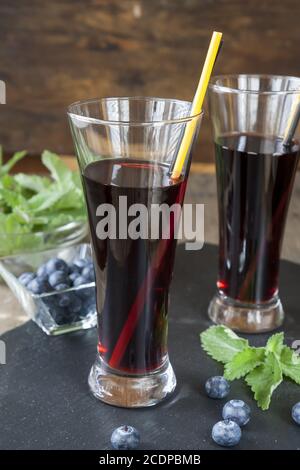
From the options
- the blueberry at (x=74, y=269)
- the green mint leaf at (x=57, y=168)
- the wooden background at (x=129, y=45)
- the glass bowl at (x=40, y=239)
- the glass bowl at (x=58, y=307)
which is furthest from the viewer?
the wooden background at (x=129, y=45)

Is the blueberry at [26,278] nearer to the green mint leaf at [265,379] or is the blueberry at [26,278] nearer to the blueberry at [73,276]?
the blueberry at [73,276]

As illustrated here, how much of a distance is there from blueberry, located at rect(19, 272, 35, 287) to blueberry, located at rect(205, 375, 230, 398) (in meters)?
0.46

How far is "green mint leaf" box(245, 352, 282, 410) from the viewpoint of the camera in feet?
4.18

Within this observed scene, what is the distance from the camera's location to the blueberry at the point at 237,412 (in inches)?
47.8

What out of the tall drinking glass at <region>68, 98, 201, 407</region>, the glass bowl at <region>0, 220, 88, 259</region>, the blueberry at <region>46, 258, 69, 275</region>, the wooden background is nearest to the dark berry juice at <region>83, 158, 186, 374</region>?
the tall drinking glass at <region>68, 98, 201, 407</region>

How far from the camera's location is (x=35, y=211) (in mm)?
1909

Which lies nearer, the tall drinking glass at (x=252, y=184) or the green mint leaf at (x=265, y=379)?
the green mint leaf at (x=265, y=379)

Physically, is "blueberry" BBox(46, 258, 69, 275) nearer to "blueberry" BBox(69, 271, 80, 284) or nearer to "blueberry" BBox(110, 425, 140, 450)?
"blueberry" BBox(69, 271, 80, 284)

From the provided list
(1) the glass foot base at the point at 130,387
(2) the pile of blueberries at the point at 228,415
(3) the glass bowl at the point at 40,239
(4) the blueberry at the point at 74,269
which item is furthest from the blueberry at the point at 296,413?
(3) the glass bowl at the point at 40,239

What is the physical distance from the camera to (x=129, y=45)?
3.01 meters

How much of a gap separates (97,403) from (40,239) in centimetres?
67

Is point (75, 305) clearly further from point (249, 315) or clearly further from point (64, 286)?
point (249, 315)

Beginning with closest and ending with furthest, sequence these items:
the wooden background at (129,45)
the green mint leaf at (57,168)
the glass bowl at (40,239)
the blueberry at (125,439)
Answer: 1. the blueberry at (125,439)
2. the glass bowl at (40,239)
3. the green mint leaf at (57,168)
4. the wooden background at (129,45)

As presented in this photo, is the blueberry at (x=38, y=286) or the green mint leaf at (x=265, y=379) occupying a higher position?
the blueberry at (x=38, y=286)
